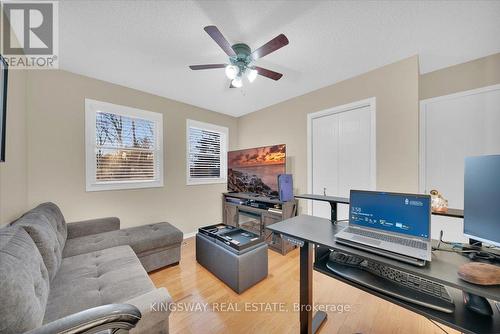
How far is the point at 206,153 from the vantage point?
12.3 ft

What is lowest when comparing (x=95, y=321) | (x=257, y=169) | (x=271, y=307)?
(x=271, y=307)

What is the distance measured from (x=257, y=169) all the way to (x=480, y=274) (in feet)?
8.99

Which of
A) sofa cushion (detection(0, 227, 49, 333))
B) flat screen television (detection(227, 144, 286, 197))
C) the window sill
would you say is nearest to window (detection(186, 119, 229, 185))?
the window sill

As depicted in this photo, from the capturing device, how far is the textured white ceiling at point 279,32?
1431 millimetres

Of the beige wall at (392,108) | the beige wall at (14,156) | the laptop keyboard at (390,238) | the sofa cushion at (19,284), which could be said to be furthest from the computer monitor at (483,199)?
the beige wall at (14,156)

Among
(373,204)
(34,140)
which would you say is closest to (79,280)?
(34,140)

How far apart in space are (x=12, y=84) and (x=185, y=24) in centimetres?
173

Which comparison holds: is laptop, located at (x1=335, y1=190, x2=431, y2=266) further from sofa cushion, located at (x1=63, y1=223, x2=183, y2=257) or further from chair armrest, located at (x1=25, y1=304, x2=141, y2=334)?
sofa cushion, located at (x1=63, y1=223, x2=183, y2=257)

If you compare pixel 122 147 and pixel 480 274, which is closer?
pixel 480 274

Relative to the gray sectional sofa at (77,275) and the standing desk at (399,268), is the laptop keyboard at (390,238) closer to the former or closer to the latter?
the standing desk at (399,268)

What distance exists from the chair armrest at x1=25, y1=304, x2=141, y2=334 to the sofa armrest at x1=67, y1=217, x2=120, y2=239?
6.31 ft

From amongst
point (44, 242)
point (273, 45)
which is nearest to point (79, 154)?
point (44, 242)

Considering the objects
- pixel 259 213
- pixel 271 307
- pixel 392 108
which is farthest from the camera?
pixel 259 213

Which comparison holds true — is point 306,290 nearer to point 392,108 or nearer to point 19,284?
point 19,284
